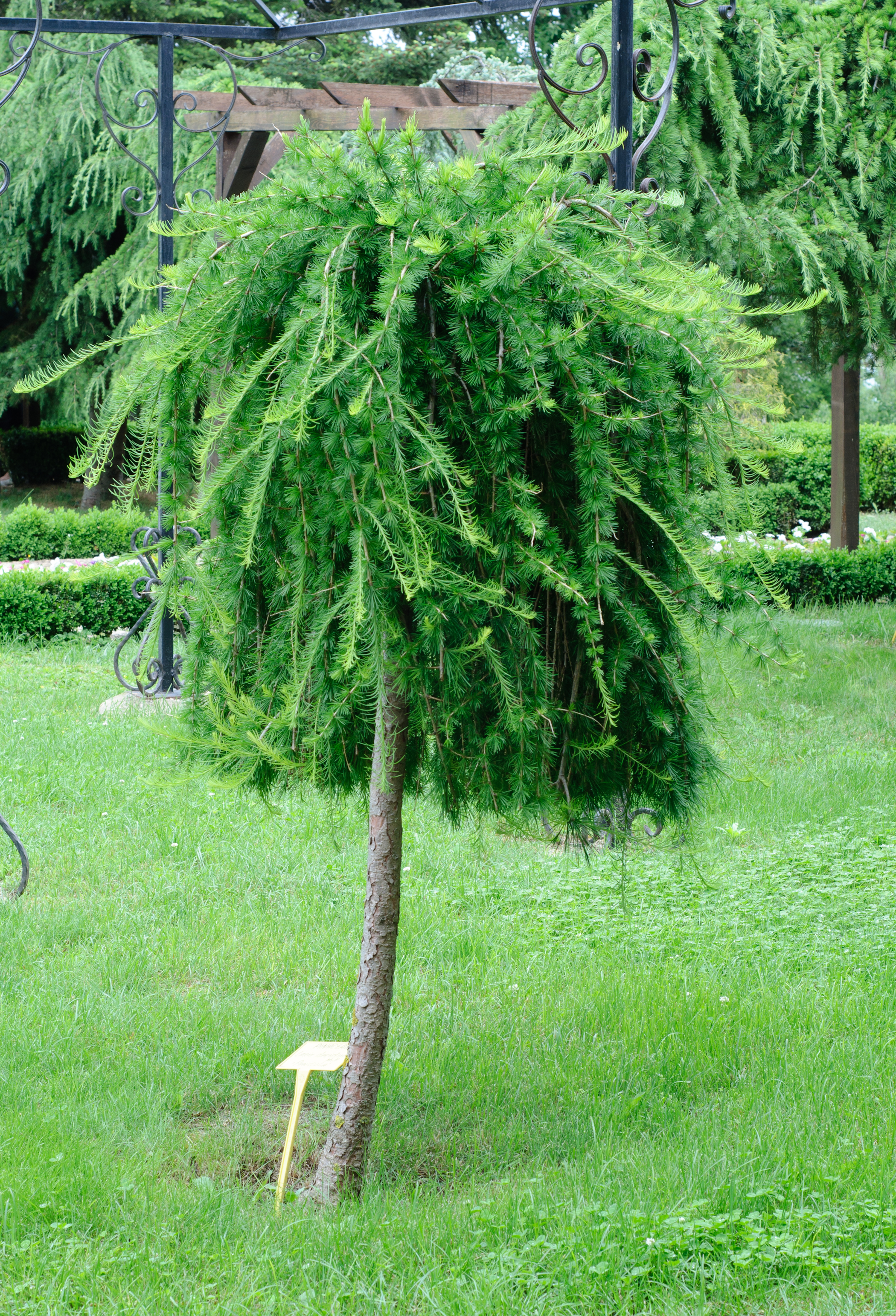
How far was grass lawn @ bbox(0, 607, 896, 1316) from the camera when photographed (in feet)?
7.72

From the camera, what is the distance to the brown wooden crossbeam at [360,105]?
7488 mm

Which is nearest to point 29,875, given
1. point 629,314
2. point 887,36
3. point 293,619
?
point 293,619

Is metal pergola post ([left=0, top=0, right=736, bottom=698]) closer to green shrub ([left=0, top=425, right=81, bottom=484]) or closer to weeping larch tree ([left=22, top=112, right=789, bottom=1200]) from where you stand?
weeping larch tree ([left=22, top=112, right=789, bottom=1200])

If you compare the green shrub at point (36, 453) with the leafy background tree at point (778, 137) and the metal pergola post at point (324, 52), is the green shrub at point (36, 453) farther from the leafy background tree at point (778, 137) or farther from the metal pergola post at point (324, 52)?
the leafy background tree at point (778, 137)

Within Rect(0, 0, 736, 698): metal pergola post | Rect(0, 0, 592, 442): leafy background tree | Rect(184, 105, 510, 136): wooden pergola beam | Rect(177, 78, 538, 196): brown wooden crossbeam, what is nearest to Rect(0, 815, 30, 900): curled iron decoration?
Rect(0, 0, 736, 698): metal pergola post

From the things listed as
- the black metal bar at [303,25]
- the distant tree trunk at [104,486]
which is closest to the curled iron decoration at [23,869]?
the black metal bar at [303,25]

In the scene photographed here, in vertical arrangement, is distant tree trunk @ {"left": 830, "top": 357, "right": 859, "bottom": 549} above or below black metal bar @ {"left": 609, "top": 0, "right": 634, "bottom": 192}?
below

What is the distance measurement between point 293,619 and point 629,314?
0.88 meters

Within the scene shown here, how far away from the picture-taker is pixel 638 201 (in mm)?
2676

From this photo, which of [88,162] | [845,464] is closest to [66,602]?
[845,464]

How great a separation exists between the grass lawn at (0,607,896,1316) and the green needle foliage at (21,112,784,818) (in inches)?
15.3

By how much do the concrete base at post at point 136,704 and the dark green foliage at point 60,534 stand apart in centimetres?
448

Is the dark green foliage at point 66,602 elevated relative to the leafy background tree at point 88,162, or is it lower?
lower

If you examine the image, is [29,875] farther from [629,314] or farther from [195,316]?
[629,314]
